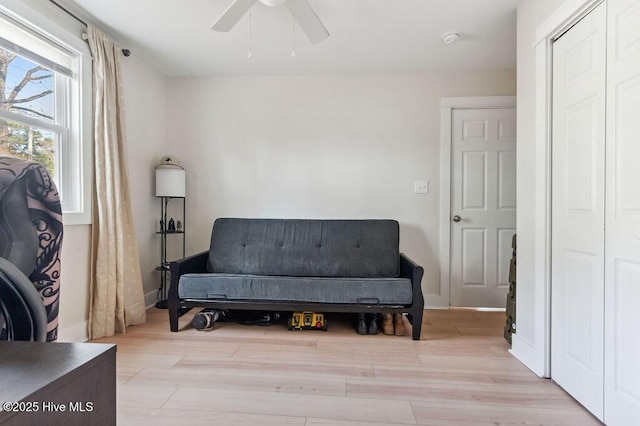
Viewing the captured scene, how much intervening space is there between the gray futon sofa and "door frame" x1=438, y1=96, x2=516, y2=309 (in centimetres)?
52

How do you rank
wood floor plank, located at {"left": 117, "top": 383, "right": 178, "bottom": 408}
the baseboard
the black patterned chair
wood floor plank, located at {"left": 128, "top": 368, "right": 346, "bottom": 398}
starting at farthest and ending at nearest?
the baseboard → wood floor plank, located at {"left": 128, "top": 368, "right": 346, "bottom": 398} → wood floor plank, located at {"left": 117, "top": 383, "right": 178, "bottom": 408} → the black patterned chair

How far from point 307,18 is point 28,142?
74.3 inches

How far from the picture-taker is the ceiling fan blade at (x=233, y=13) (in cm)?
173

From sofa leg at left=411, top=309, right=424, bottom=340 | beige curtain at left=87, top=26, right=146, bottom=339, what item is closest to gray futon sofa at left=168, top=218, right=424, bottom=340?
sofa leg at left=411, top=309, right=424, bottom=340

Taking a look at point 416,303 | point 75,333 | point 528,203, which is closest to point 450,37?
point 528,203

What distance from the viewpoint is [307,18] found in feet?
5.96

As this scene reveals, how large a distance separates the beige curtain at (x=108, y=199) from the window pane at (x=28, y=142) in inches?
9.6

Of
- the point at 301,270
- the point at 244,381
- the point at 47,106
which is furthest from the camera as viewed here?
the point at 301,270

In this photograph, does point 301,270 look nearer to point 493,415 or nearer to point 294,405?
point 294,405

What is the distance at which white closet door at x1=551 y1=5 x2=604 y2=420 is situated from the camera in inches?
57.1

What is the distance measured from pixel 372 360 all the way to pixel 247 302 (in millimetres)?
1029

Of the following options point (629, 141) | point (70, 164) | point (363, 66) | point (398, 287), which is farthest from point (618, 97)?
point (70, 164)

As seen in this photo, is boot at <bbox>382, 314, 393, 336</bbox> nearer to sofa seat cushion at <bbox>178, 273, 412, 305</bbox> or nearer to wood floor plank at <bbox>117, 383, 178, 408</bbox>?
sofa seat cushion at <bbox>178, 273, 412, 305</bbox>

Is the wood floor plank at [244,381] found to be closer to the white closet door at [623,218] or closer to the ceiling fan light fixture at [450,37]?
the white closet door at [623,218]
